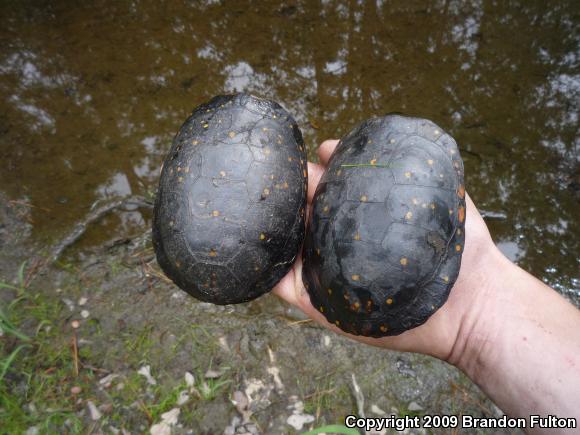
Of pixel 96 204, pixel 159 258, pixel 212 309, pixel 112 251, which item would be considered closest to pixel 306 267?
pixel 159 258

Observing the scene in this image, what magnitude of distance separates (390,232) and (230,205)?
0.71 meters

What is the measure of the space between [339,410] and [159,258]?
136 centimetres

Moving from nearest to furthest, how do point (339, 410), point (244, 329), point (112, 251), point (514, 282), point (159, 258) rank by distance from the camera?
point (159, 258)
point (514, 282)
point (339, 410)
point (244, 329)
point (112, 251)

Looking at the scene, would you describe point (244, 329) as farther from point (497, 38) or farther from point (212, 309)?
point (497, 38)

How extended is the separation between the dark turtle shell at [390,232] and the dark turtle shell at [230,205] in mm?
207

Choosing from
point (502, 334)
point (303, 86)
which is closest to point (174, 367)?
point (502, 334)

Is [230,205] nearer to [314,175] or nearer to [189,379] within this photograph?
[314,175]

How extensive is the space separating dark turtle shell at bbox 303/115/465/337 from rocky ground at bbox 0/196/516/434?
74cm

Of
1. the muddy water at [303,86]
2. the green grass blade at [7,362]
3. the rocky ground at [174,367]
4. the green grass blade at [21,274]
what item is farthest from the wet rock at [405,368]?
the green grass blade at [21,274]

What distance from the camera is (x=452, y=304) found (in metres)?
2.21

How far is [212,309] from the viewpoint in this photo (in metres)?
2.70

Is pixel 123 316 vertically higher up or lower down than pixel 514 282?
lower down

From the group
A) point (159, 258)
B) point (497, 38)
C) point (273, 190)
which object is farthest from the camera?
point (497, 38)

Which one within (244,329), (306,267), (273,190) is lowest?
(244,329)
